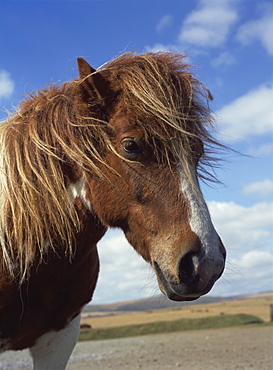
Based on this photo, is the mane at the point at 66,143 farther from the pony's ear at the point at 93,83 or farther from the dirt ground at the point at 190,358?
the dirt ground at the point at 190,358

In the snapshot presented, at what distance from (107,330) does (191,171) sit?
17372mm

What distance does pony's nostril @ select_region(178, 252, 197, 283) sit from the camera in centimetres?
212

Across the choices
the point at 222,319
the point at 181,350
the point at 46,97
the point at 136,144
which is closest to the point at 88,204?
the point at 136,144

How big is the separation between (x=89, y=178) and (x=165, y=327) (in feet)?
57.4

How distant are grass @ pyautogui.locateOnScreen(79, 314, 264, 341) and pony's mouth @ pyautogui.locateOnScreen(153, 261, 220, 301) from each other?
636 inches

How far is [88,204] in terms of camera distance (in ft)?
8.58

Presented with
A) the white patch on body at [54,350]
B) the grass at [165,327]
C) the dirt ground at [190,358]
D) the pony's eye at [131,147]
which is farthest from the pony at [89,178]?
the grass at [165,327]

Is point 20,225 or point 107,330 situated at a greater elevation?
point 20,225

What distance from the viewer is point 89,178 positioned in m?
2.62

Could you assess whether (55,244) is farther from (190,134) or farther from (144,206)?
(190,134)

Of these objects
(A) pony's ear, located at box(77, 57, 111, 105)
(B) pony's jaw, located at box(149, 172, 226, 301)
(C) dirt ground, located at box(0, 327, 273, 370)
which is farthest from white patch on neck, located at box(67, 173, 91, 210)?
(C) dirt ground, located at box(0, 327, 273, 370)

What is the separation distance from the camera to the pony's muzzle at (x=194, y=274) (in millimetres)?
2068

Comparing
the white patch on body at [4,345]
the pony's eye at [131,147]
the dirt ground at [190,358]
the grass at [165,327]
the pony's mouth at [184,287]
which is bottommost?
the grass at [165,327]

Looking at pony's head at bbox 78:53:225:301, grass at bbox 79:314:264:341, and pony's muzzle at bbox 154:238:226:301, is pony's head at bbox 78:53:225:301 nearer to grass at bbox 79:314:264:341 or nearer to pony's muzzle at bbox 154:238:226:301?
pony's muzzle at bbox 154:238:226:301
